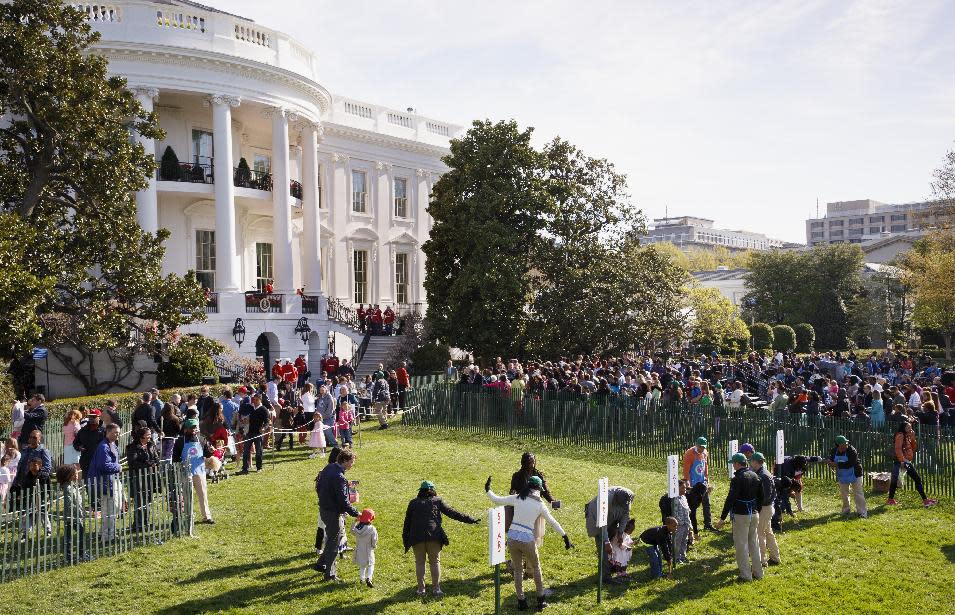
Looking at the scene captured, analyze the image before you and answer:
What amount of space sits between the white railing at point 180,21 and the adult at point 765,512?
2707 centimetres

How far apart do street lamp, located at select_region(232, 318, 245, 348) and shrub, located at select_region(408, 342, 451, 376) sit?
6.86 metres

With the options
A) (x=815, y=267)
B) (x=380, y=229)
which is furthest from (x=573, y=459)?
(x=815, y=267)

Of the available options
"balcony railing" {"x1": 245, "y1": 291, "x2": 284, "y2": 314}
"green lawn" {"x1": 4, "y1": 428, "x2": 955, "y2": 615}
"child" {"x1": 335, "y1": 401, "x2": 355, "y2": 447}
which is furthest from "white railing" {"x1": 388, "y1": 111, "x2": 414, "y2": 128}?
"green lawn" {"x1": 4, "y1": 428, "x2": 955, "y2": 615}

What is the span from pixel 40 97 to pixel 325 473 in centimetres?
1215

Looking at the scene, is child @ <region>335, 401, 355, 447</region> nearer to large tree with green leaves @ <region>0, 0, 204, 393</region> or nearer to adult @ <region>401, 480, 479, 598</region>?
large tree with green leaves @ <region>0, 0, 204, 393</region>

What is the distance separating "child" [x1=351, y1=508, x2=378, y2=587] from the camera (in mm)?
10836

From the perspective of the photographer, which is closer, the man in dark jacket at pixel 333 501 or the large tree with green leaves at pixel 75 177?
the man in dark jacket at pixel 333 501

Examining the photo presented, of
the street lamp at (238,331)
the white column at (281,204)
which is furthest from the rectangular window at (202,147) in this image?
the street lamp at (238,331)

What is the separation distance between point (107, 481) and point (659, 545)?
838 centimetres

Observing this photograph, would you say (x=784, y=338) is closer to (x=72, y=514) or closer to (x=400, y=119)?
(x=400, y=119)

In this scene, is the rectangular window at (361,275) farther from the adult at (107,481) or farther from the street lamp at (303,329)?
the adult at (107,481)

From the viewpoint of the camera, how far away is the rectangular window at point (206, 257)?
34.4 metres

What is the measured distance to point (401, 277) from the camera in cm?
4409

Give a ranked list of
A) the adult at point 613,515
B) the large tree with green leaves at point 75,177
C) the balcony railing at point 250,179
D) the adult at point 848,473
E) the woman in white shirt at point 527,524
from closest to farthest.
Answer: the woman in white shirt at point 527,524
the adult at point 613,515
the adult at point 848,473
the large tree with green leaves at point 75,177
the balcony railing at point 250,179
